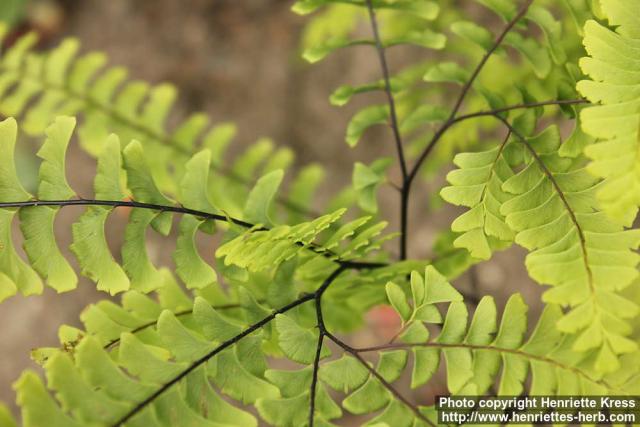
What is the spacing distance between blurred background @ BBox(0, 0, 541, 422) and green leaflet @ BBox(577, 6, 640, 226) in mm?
1408

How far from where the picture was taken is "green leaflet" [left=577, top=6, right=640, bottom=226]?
0.69 meters

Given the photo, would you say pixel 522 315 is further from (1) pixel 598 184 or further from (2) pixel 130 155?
(2) pixel 130 155

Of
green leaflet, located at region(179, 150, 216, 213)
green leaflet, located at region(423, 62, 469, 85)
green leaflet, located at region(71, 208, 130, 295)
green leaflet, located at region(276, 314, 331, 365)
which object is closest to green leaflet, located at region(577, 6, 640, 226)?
green leaflet, located at region(423, 62, 469, 85)

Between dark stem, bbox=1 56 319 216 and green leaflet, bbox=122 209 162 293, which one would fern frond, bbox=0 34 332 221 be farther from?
green leaflet, bbox=122 209 162 293

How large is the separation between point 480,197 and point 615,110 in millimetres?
224

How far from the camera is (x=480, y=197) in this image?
0.90 m

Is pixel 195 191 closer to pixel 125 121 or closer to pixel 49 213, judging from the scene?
pixel 49 213

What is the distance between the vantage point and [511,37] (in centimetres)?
110

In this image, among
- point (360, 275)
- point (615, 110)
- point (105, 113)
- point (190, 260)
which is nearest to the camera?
point (615, 110)

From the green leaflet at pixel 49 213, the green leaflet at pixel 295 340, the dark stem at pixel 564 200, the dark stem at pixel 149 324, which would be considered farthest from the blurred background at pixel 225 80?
the green leaflet at pixel 49 213

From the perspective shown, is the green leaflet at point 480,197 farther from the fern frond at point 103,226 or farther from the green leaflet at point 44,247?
the green leaflet at point 44,247

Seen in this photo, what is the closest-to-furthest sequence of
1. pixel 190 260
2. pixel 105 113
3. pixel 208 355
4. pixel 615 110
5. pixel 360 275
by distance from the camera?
pixel 615 110 → pixel 208 355 → pixel 190 260 → pixel 360 275 → pixel 105 113

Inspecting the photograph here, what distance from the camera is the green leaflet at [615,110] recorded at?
0.69m

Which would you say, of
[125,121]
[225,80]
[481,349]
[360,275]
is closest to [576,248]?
[481,349]
